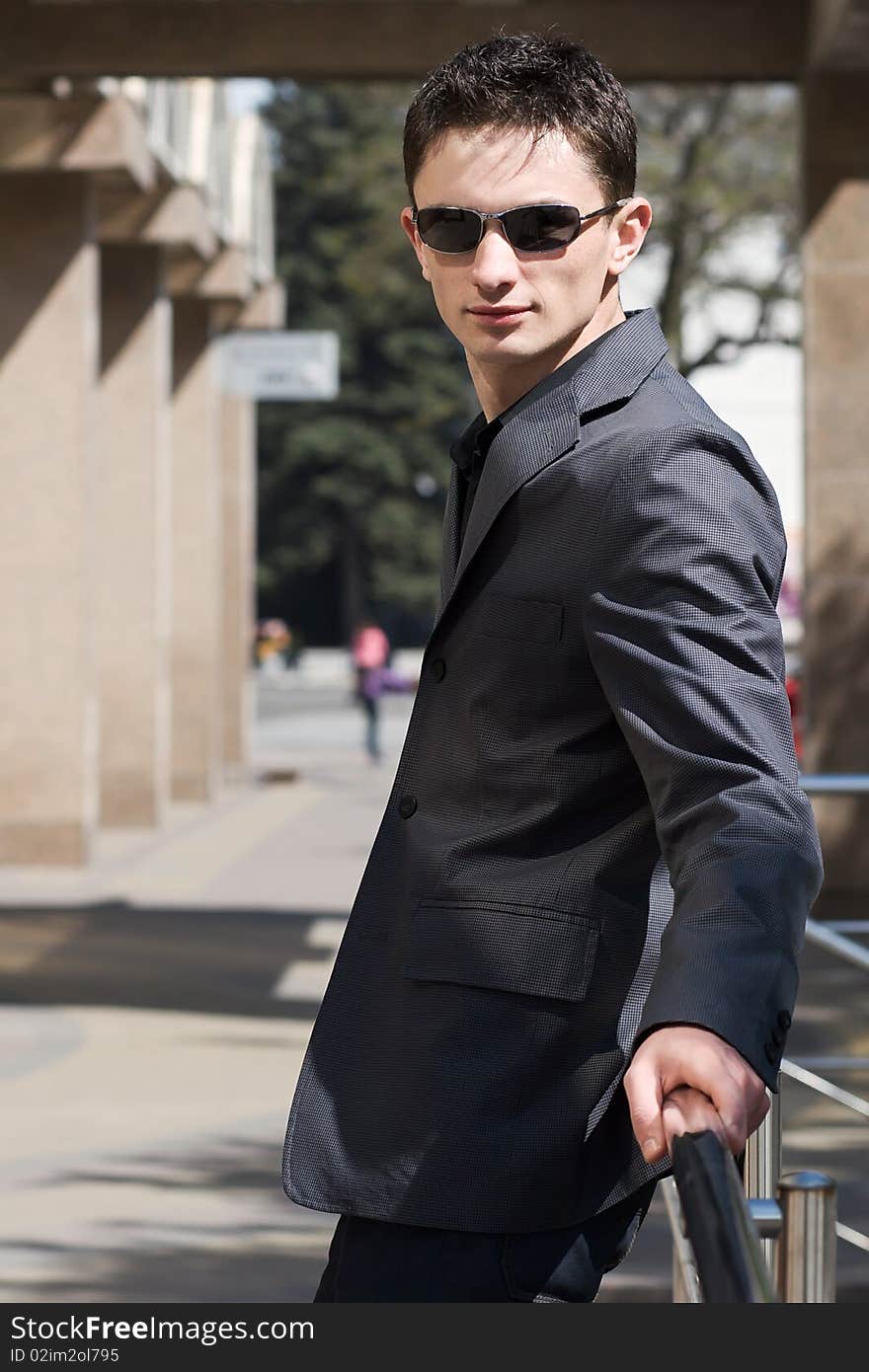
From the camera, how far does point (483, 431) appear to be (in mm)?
2068

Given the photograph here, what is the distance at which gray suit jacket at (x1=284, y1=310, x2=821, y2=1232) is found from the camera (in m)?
1.76

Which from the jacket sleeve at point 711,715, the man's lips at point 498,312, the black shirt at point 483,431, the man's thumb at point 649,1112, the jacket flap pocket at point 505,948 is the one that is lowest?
the jacket flap pocket at point 505,948

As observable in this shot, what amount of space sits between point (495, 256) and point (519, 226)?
33 millimetres

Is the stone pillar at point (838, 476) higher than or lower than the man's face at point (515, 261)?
lower

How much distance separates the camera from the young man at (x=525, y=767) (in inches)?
73.4

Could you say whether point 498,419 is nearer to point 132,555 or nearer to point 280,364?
point 132,555

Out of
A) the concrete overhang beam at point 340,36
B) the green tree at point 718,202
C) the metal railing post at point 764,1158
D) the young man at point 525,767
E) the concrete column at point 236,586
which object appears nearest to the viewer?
the young man at point 525,767

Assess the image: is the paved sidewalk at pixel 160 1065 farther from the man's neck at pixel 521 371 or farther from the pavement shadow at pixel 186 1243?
the man's neck at pixel 521 371

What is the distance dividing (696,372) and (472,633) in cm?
2696

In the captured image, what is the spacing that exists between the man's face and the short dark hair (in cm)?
1

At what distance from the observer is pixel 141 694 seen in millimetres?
16719

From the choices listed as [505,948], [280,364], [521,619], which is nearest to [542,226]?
[521,619]

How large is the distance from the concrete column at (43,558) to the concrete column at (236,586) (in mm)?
8592

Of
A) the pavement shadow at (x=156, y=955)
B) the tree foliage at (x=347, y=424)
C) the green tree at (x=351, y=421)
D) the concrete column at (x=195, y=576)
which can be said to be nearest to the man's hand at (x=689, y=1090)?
the pavement shadow at (x=156, y=955)
